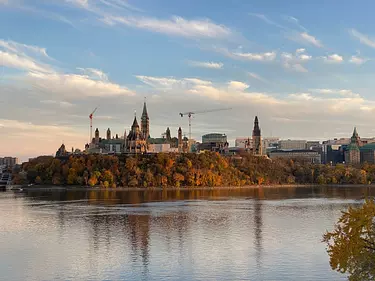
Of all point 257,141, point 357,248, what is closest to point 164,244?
point 357,248

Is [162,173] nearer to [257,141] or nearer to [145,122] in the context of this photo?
[145,122]

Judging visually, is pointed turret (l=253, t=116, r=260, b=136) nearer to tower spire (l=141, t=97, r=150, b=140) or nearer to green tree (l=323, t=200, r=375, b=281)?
tower spire (l=141, t=97, r=150, b=140)

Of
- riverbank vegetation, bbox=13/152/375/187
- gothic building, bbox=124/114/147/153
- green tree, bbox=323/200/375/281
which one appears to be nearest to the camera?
green tree, bbox=323/200/375/281

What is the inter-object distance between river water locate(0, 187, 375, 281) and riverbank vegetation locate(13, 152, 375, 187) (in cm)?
4567

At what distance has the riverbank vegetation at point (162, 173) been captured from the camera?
10569 centimetres

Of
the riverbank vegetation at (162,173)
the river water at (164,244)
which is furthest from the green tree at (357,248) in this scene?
the riverbank vegetation at (162,173)

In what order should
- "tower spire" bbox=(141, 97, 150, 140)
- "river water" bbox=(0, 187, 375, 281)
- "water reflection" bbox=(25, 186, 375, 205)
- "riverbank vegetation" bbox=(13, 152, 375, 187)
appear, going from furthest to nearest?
"tower spire" bbox=(141, 97, 150, 140), "riverbank vegetation" bbox=(13, 152, 375, 187), "water reflection" bbox=(25, 186, 375, 205), "river water" bbox=(0, 187, 375, 281)

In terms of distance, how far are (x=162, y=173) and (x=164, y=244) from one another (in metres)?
72.2

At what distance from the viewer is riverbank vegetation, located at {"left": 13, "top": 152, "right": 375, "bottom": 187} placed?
10569cm

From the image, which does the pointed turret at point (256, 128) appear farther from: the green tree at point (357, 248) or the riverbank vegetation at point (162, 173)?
the green tree at point (357, 248)

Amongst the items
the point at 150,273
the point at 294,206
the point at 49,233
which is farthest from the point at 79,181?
the point at 150,273

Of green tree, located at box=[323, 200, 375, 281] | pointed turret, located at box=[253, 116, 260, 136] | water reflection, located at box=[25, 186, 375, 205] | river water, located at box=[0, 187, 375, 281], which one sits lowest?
river water, located at box=[0, 187, 375, 281]

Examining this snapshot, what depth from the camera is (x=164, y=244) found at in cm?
3631

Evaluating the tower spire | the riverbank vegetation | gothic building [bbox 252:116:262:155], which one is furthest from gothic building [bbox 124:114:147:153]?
gothic building [bbox 252:116:262:155]
